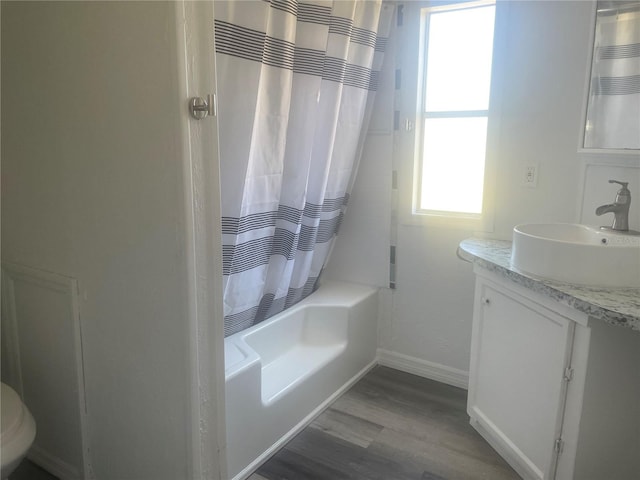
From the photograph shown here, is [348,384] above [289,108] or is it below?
below

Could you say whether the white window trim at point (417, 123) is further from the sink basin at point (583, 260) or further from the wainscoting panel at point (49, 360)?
the wainscoting panel at point (49, 360)

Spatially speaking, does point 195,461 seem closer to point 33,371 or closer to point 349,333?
point 33,371

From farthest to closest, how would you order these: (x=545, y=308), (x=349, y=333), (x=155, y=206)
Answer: (x=349, y=333)
(x=545, y=308)
(x=155, y=206)

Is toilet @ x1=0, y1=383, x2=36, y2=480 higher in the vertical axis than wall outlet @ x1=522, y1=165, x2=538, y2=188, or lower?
lower

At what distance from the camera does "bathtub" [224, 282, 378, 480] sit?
5.46ft

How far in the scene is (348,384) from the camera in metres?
2.34

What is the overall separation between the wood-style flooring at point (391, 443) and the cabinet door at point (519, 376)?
11 cm

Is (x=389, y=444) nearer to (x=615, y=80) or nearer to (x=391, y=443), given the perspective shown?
(x=391, y=443)

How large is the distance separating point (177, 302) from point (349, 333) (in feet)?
4.12

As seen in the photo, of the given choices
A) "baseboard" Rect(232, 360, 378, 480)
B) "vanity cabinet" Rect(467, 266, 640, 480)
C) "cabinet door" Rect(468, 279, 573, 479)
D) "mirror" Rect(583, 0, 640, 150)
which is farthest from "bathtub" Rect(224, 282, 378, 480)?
"mirror" Rect(583, 0, 640, 150)

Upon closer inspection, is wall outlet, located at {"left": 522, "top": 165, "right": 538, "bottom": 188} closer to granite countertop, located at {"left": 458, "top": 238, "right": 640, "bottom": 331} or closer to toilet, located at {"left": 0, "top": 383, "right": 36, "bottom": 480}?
→ granite countertop, located at {"left": 458, "top": 238, "right": 640, "bottom": 331}

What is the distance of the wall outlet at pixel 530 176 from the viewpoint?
200cm

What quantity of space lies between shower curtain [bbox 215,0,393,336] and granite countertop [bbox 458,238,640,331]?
31.9 inches

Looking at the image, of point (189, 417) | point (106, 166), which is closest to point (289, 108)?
point (106, 166)
